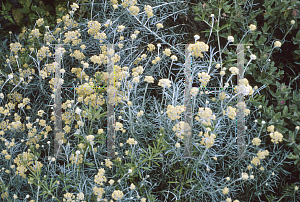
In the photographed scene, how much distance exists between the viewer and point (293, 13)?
7.47 ft

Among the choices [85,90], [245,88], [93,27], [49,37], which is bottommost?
[85,90]

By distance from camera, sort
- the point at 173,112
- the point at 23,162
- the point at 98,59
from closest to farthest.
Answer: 1. the point at 173,112
2. the point at 23,162
3. the point at 98,59

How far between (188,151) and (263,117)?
2.44 feet

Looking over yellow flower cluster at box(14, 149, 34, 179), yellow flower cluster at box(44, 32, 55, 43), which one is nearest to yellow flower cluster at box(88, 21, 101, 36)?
yellow flower cluster at box(44, 32, 55, 43)

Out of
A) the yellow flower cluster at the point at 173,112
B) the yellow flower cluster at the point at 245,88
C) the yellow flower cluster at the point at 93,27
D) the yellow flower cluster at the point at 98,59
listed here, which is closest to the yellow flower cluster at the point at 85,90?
the yellow flower cluster at the point at 98,59

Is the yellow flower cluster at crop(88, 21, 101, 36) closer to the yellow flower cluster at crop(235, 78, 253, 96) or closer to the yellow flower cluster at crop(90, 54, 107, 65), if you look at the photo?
the yellow flower cluster at crop(90, 54, 107, 65)

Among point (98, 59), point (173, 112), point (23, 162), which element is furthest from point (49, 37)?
point (173, 112)

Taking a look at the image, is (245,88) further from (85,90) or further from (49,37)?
(49,37)

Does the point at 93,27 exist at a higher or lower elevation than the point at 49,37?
higher

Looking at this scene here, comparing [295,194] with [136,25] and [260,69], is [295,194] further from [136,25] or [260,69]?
[136,25]

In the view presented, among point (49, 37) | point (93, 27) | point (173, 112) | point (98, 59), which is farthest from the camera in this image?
point (49, 37)

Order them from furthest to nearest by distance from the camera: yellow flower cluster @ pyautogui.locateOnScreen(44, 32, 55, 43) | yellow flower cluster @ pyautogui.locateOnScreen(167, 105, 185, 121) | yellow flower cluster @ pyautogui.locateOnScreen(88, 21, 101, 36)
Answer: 1. yellow flower cluster @ pyautogui.locateOnScreen(44, 32, 55, 43)
2. yellow flower cluster @ pyautogui.locateOnScreen(88, 21, 101, 36)
3. yellow flower cluster @ pyautogui.locateOnScreen(167, 105, 185, 121)

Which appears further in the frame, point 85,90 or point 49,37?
point 49,37

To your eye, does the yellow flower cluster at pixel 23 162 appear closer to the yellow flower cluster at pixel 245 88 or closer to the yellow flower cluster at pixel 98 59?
the yellow flower cluster at pixel 98 59
